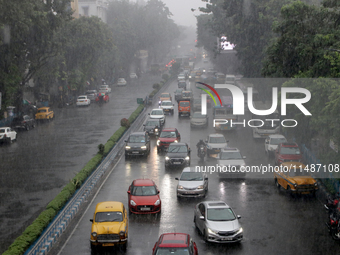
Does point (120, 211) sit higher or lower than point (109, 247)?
higher

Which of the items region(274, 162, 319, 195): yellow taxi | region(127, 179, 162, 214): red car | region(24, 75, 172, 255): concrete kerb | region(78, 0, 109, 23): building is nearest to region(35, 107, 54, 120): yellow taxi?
region(24, 75, 172, 255): concrete kerb

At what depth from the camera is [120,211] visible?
16.5 m

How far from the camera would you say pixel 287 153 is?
27875 millimetres

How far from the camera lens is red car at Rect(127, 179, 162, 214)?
19.2 metres

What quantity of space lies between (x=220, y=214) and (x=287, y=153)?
12779 millimetres

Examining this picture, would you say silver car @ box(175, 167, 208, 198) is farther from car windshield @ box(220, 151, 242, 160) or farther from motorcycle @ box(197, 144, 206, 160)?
motorcycle @ box(197, 144, 206, 160)

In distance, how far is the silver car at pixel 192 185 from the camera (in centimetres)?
2178

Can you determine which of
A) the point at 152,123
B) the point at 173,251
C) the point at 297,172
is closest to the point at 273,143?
the point at 297,172

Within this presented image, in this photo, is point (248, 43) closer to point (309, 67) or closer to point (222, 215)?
point (309, 67)

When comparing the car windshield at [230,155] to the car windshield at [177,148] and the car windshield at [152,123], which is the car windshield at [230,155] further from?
the car windshield at [152,123]

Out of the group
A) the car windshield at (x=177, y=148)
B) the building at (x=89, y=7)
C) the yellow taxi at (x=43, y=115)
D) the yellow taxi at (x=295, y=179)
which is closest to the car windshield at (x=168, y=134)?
the car windshield at (x=177, y=148)

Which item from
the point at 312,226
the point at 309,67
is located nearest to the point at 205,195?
the point at 312,226

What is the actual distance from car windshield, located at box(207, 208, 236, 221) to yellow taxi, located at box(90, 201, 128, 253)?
10.5 feet

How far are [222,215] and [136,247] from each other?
3.39 metres
